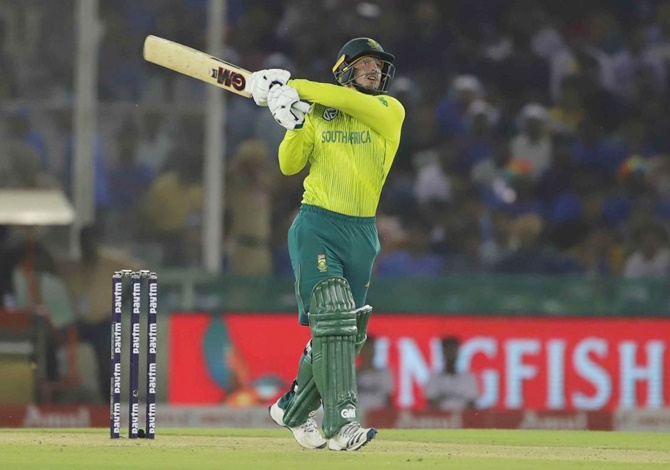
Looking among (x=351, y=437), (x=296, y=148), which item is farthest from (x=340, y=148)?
(x=351, y=437)

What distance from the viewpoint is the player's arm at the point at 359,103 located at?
5.94 m

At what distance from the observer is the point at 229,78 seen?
6.30 meters

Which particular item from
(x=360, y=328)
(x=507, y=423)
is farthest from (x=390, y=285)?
(x=360, y=328)

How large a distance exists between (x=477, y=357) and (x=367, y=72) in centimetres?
453

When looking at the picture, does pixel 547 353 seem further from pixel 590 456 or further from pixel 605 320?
pixel 590 456

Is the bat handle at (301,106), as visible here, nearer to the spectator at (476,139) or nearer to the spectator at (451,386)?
the spectator at (451,386)

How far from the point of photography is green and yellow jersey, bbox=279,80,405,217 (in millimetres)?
5973

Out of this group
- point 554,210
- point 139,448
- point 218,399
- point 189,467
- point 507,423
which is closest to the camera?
point 189,467

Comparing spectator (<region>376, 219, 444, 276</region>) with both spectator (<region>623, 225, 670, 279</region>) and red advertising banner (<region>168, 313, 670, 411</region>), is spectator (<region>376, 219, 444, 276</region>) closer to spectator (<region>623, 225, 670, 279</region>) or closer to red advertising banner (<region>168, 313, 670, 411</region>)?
red advertising banner (<region>168, 313, 670, 411</region>)

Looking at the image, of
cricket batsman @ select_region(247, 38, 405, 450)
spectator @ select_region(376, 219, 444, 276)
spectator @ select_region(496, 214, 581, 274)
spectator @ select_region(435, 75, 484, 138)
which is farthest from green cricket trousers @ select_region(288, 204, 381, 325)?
spectator @ select_region(435, 75, 484, 138)

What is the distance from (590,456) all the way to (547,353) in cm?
422

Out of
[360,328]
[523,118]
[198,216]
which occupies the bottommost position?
[360,328]

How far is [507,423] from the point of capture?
9516 millimetres

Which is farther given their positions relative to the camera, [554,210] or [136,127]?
[554,210]
